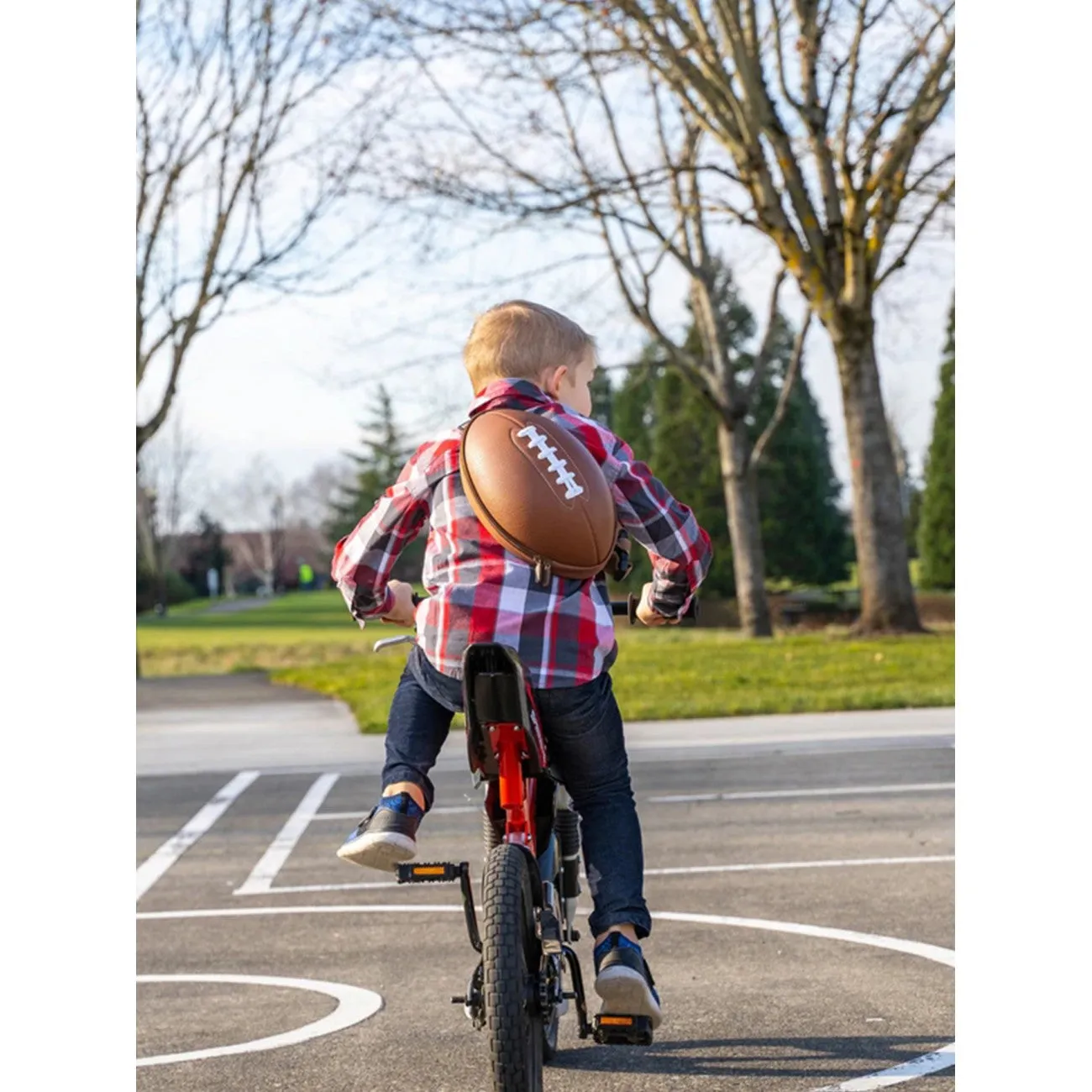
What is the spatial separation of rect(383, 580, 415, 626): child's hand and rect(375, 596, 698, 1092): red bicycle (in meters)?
0.07

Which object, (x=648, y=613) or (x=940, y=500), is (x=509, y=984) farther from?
(x=940, y=500)

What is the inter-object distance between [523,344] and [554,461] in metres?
0.40

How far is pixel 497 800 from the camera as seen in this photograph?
13.0 feet

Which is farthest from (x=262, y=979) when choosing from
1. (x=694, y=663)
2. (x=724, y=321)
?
(x=724, y=321)

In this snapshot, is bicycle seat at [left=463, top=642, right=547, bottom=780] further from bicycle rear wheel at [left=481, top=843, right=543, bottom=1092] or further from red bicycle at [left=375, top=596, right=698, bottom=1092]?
bicycle rear wheel at [left=481, top=843, right=543, bottom=1092]

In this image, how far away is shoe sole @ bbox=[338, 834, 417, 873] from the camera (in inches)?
155

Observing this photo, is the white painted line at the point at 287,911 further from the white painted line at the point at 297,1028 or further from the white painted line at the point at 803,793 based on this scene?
the white painted line at the point at 803,793

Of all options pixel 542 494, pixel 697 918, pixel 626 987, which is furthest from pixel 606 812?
pixel 697 918

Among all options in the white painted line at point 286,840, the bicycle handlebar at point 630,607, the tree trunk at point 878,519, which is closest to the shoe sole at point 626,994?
the bicycle handlebar at point 630,607

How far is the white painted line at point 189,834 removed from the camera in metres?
8.43

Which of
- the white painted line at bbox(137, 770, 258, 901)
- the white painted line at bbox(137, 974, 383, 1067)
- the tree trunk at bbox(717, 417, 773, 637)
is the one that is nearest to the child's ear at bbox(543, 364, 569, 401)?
the white painted line at bbox(137, 974, 383, 1067)

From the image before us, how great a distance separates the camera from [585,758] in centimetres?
409

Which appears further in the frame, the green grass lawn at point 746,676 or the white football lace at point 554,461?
the green grass lawn at point 746,676
